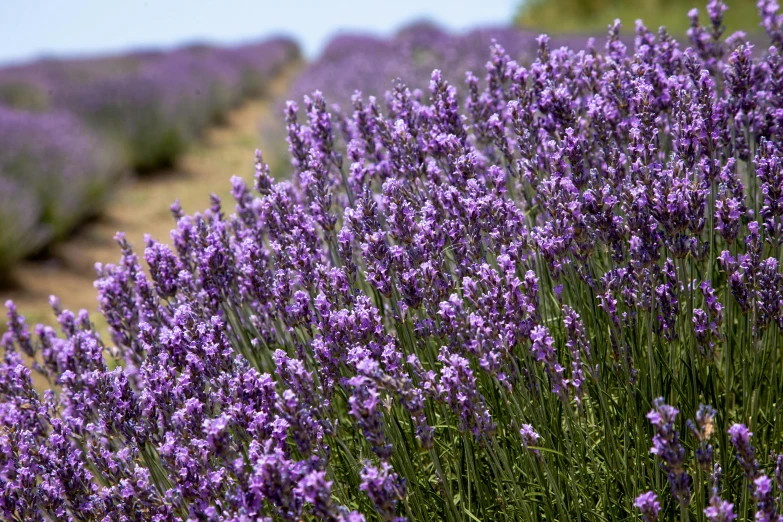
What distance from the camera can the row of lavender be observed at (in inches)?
351

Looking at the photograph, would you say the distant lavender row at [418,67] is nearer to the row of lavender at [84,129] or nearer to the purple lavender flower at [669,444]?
the row of lavender at [84,129]

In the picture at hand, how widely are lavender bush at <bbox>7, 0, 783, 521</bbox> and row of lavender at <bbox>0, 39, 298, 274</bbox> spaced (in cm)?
635

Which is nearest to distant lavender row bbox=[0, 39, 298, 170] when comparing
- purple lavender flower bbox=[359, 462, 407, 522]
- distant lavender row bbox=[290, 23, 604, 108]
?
distant lavender row bbox=[290, 23, 604, 108]

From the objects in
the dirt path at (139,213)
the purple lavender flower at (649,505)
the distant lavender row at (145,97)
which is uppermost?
the distant lavender row at (145,97)

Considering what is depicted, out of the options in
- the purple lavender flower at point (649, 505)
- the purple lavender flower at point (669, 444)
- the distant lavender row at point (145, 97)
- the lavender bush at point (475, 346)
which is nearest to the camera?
the purple lavender flower at point (669, 444)

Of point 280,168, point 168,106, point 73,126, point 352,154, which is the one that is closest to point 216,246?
point 352,154

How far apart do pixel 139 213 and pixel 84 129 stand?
6.20 feet

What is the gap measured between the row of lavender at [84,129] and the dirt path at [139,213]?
0.97 ft

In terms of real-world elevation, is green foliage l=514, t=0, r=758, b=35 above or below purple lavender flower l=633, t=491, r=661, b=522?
above

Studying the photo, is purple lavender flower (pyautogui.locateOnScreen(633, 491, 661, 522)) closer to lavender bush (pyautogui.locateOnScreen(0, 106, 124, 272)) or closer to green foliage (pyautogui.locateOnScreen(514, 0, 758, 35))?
→ lavender bush (pyautogui.locateOnScreen(0, 106, 124, 272))

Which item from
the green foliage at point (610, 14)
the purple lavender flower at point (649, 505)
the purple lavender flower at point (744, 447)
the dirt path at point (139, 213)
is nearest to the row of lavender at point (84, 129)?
the dirt path at point (139, 213)

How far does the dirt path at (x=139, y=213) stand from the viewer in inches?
318

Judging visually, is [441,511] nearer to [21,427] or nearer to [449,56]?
[21,427]

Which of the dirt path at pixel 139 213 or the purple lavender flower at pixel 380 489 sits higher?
the purple lavender flower at pixel 380 489
